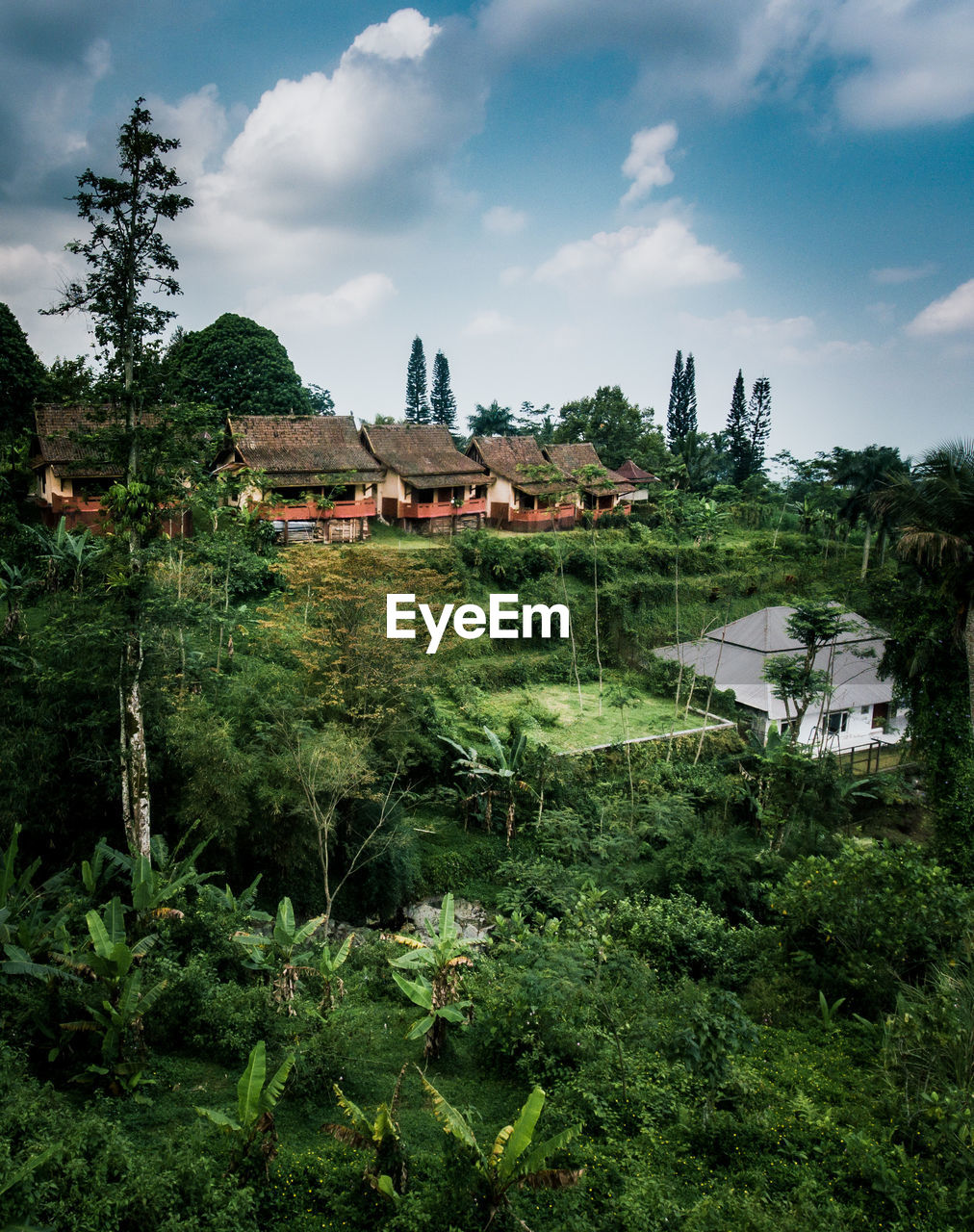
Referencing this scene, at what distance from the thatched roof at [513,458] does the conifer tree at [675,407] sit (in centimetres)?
1774

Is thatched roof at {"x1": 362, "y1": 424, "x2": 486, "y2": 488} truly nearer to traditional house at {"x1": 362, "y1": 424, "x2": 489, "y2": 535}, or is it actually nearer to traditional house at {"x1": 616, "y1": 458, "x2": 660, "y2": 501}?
traditional house at {"x1": 362, "y1": 424, "x2": 489, "y2": 535}

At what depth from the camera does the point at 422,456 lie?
2933 cm

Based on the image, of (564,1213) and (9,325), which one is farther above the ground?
(9,325)

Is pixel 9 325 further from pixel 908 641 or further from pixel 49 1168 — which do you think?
pixel 908 641

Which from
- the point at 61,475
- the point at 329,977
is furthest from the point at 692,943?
the point at 61,475

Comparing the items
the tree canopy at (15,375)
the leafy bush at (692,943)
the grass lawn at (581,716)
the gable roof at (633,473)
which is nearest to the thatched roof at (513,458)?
the gable roof at (633,473)

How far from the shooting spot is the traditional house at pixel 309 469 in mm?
24938

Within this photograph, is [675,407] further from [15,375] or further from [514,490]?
[15,375]

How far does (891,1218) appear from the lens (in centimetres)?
574

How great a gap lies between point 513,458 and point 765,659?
15676 mm

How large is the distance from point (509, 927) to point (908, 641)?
32.3 ft

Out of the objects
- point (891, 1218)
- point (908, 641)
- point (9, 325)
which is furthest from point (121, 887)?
point (9, 325)

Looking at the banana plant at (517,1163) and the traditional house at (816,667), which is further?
the traditional house at (816,667)

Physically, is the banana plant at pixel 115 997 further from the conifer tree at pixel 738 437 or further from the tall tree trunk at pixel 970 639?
the conifer tree at pixel 738 437
